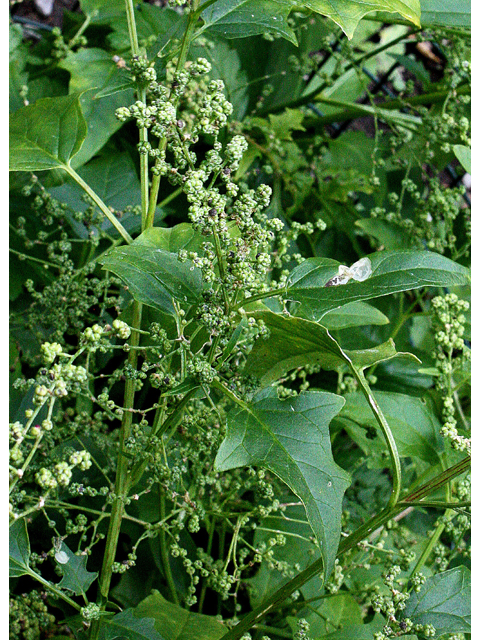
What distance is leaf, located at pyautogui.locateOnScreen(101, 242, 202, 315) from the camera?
0.72 meters

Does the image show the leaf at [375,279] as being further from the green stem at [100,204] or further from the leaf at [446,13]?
the leaf at [446,13]

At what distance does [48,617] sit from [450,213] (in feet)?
3.14

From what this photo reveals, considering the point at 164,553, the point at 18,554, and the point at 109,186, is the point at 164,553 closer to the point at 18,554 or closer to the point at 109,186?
the point at 18,554

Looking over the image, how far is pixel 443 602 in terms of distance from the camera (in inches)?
31.0

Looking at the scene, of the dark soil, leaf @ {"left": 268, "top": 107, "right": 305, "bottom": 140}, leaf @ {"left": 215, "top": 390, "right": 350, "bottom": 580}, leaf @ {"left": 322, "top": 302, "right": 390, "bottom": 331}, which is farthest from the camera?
the dark soil

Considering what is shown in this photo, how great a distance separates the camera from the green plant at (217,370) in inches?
27.5

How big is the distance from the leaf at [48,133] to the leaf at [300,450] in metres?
0.42

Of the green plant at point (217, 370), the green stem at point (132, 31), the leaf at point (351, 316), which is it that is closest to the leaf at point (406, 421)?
the green plant at point (217, 370)

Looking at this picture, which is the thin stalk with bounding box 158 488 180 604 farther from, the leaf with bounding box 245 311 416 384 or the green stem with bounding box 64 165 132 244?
the green stem with bounding box 64 165 132 244

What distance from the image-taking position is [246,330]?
2.42ft

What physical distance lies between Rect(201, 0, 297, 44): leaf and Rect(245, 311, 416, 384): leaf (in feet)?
1.29

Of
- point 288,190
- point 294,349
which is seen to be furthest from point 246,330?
point 288,190

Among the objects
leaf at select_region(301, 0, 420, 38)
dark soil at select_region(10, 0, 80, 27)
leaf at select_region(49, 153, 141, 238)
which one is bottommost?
leaf at select_region(49, 153, 141, 238)

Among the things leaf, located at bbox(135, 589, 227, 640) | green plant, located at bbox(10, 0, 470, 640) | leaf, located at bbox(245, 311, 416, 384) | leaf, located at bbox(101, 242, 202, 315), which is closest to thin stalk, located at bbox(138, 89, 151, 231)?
green plant, located at bbox(10, 0, 470, 640)
